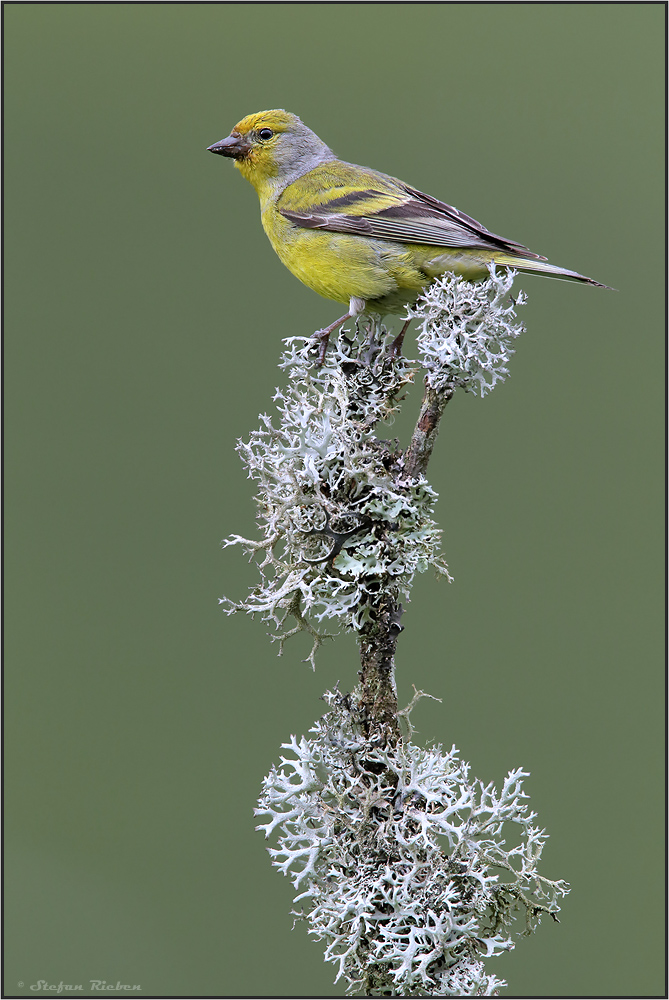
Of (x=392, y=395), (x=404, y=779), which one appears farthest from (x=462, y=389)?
(x=404, y=779)

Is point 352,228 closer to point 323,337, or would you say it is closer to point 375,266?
point 375,266

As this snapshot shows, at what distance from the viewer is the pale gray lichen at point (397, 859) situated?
99.6 inches

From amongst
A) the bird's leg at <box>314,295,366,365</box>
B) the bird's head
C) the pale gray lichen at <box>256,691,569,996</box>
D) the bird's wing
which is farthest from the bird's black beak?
the pale gray lichen at <box>256,691,569,996</box>

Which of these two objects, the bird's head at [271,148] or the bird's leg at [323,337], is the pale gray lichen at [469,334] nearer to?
the bird's leg at [323,337]

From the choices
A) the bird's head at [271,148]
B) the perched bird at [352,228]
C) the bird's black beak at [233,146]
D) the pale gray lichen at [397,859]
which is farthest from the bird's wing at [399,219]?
the pale gray lichen at [397,859]

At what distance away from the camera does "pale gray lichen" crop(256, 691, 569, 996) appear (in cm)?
253

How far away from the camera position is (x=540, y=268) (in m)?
2.82

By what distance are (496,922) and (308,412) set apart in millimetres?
1631

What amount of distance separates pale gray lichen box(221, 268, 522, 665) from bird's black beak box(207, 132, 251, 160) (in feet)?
3.60

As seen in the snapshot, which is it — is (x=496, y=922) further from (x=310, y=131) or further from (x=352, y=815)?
(x=310, y=131)

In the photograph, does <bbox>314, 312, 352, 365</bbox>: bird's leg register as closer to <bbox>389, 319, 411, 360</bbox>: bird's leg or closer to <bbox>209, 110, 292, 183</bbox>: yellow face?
<bbox>389, 319, 411, 360</bbox>: bird's leg

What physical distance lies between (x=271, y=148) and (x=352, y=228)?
556 mm

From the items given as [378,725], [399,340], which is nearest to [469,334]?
[399,340]

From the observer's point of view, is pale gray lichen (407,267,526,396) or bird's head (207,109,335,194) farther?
bird's head (207,109,335,194)
